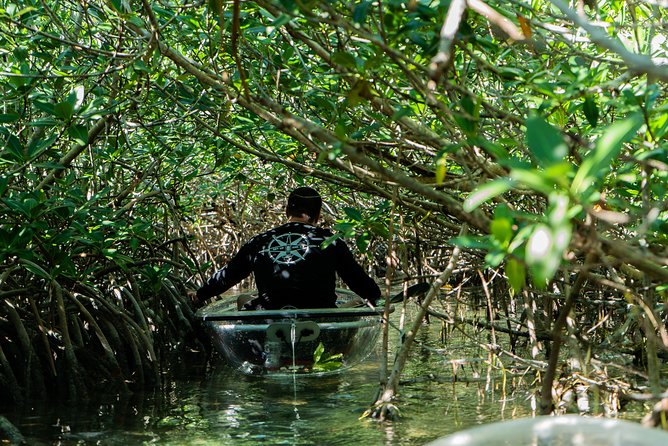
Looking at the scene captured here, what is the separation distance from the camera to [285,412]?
16.7 ft

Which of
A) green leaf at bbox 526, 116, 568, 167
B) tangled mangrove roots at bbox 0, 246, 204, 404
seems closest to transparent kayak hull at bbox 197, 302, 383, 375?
tangled mangrove roots at bbox 0, 246, 204, 404

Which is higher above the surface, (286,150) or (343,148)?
(286,150)

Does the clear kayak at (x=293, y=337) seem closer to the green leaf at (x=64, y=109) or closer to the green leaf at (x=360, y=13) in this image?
the green leaf at (x=64, y=109)

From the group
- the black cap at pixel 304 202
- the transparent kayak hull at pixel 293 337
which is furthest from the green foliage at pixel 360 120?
the transparent kayak hull at pixel 293 337

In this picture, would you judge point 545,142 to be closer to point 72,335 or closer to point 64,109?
point 64,109

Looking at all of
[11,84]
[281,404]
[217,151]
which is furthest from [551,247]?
[217,151]

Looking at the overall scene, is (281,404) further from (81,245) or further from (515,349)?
(515,349)

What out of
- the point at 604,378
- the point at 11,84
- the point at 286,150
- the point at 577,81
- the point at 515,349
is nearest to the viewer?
the point at 577,81

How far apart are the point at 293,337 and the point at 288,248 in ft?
2.36

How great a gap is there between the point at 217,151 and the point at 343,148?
3.93 m

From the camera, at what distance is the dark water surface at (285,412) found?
173 inches

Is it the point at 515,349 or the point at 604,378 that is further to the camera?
the point at 515,349

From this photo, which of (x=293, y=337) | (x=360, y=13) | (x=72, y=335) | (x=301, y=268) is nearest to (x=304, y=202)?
(x=301, y=268)

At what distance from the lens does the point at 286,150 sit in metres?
5.72
